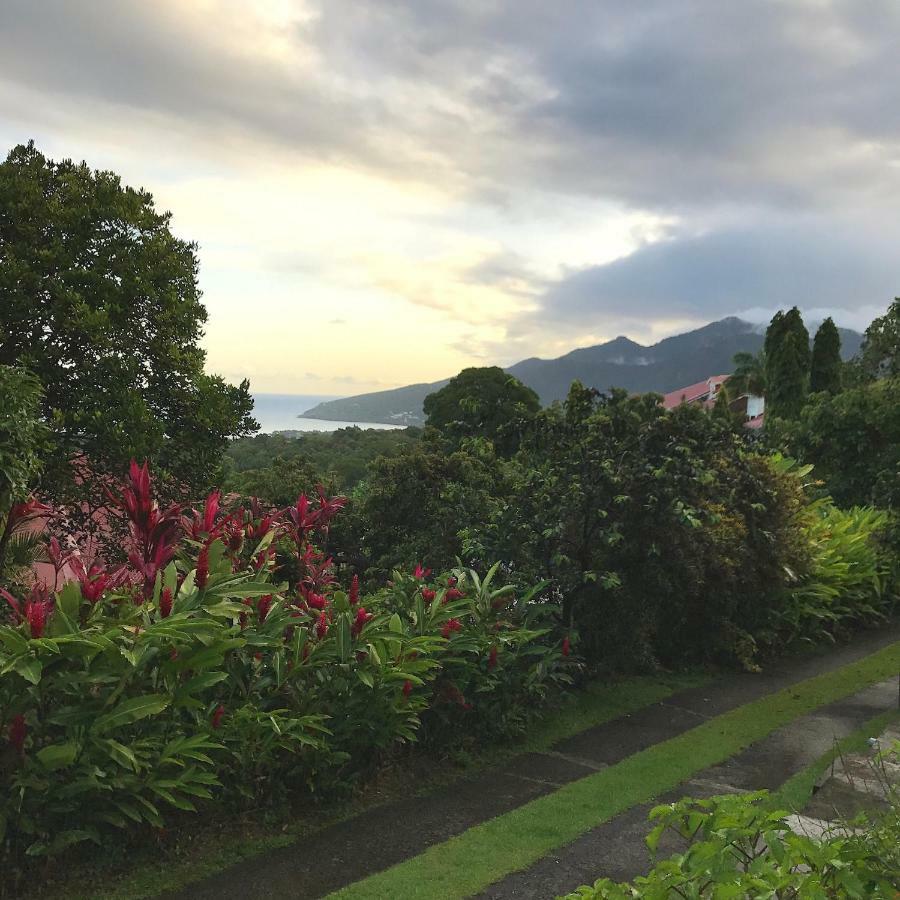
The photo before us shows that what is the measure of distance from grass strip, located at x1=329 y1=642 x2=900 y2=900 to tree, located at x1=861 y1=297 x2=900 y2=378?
54.1ft

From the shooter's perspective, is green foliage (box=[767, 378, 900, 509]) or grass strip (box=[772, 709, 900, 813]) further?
green foliage (box=[767, 378, 900, 509])

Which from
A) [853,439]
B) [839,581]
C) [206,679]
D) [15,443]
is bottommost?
[839,581]

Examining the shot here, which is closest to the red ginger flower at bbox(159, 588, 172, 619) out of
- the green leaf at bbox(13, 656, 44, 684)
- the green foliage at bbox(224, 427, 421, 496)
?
the green leaf at bbox(13, 656, 44, 684)

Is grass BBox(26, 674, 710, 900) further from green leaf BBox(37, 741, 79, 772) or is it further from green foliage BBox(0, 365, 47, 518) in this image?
green foliage BBox(0, 365, 47, 518)

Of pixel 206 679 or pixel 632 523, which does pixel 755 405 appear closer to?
pixel 632 523

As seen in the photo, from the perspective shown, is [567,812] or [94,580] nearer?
[94,580]

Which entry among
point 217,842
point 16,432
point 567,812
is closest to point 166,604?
point 217,842

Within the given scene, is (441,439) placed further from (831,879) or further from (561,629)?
(831,879)

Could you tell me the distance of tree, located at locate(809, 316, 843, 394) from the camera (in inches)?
1303

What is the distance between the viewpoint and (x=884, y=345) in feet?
72.2

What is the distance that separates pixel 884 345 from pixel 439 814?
70.9ft

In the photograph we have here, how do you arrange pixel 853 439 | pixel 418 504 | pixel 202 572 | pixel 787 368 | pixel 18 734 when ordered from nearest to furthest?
pixel 18 734, pixel 202 572, pixel 418 504, pixel 853 439, pixel 787 368

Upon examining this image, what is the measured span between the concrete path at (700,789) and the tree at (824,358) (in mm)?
26938

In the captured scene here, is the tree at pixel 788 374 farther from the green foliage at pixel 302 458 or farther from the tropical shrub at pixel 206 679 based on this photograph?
the tropical shrub at pixel 206 679
